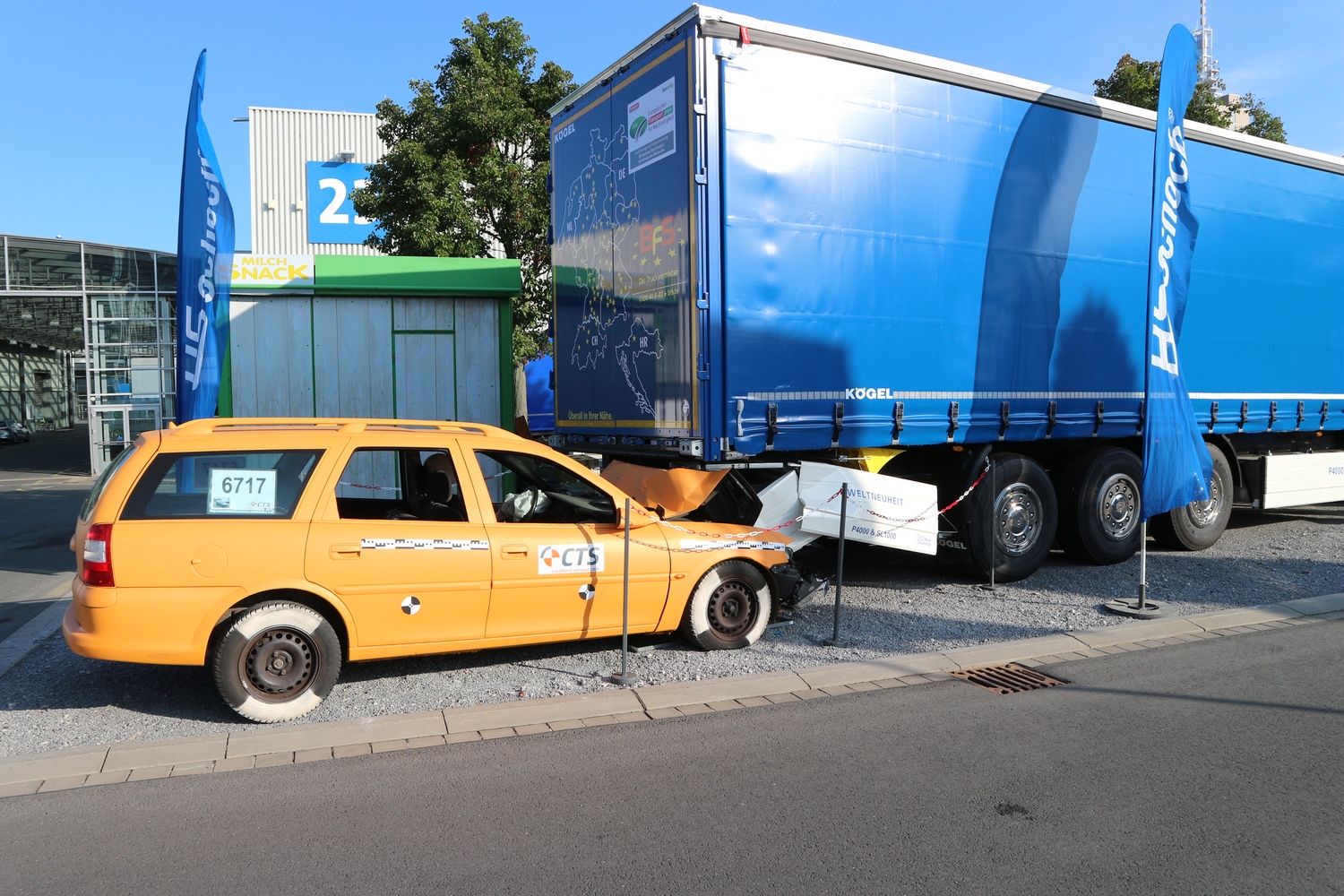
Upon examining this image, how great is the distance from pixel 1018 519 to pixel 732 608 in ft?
12.1

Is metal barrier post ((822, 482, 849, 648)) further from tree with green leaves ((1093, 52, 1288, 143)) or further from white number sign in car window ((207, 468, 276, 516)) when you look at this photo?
tree with green leaves ((1093, 52, 1288, 143))

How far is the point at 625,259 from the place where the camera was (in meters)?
8.21

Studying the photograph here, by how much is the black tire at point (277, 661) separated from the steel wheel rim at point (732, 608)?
2.56 m

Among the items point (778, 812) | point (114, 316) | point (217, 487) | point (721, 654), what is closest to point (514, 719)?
point (721, 654)

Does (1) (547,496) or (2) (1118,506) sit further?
(2) (1118,506)

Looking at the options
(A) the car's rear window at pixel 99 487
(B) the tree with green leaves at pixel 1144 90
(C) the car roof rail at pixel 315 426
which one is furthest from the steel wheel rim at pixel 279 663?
(B) the tree with green leaves at pixel 1144 90

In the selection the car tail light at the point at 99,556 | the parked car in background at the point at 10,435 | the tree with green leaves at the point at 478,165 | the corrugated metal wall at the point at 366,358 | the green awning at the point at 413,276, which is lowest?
the parked car in background at the point at 10,435

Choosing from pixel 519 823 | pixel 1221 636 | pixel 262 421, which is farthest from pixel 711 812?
pixel 1221 636

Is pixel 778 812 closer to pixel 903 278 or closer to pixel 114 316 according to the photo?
pixel 903 278

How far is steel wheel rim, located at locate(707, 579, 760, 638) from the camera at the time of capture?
6805 mm

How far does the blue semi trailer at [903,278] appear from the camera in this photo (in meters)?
7.30

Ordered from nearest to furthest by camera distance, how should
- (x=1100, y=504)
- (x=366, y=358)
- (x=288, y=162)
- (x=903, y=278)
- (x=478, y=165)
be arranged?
(x=903, y=278) < (x=1100, y=504) < (x=366, y=358) < (x=478, y=165) < (x=288, y=162)

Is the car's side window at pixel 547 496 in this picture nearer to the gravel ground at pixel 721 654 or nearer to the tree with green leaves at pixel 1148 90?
the gravel ground at pixel 721 654

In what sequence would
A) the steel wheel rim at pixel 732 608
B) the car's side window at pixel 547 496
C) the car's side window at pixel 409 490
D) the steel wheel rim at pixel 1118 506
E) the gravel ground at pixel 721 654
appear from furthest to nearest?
the steel wheel rim at pixel 1118 506 → the steel wheel rim at pixel 732 608 → the car's side window at pixel 547 496 → the car's side window at pixel 409 490 → the gravel ground at pixel 721 654
